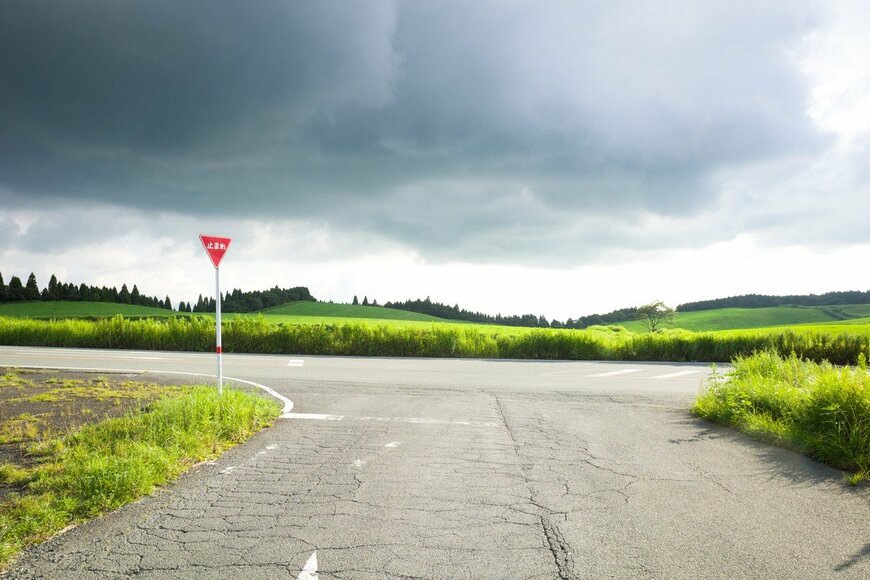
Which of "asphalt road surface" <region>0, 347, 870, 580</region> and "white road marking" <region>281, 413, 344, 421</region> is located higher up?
"white road marking" <region>281, 413, 344, 421</region>

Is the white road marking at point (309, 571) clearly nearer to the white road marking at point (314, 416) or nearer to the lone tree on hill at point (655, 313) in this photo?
the white road marking at point (314, 416)

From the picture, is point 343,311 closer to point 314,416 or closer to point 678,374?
point 678,374

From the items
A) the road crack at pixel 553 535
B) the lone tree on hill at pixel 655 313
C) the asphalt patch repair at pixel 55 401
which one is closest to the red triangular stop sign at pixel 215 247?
the asphalt patch repair at pixel 55 401

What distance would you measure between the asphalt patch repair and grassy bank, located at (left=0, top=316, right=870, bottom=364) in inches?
466

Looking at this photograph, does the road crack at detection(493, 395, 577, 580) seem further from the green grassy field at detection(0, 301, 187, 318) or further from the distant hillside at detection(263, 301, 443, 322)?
the distant hillside at detection(263, 301, 443, 322)

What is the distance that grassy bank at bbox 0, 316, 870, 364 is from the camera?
25562mm

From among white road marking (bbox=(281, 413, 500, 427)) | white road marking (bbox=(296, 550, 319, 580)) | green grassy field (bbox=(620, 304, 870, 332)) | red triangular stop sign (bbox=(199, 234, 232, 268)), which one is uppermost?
red triangular stop sign (bbox=(199, 234, 232, 268))

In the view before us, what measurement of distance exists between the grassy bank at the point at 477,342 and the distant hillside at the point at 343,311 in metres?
42.5

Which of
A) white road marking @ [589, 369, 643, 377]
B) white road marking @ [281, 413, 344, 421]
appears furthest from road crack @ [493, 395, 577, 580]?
white road marking @ [589, 369, 643, 377]

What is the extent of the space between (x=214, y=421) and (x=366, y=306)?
7694cm

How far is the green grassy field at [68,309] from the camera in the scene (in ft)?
175

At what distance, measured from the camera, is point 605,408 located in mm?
10836

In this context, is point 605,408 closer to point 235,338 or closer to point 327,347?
point 327,347

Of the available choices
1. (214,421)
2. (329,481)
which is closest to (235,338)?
(214,421)
